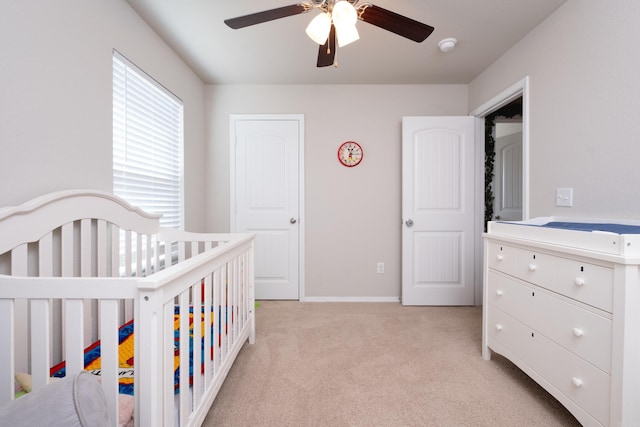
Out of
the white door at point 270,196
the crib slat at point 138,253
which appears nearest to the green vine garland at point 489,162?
the white door at point 270,196

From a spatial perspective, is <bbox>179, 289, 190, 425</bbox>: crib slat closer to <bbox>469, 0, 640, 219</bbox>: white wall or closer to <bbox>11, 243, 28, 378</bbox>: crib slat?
<bbox>11, 243, 28, 378</bbox>: crib slat

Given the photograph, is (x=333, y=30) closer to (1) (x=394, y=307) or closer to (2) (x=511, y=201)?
(1) (x=394, y=307)

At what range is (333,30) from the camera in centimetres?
162

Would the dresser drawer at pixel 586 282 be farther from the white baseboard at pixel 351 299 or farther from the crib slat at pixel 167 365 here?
the white baseboard at pixel 351 299

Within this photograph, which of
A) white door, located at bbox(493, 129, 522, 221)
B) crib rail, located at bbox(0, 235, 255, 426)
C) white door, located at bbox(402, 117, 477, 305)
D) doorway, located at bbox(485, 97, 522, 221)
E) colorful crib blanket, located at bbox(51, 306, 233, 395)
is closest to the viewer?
crib rail, located at bbox(0, 235, 255, 426)

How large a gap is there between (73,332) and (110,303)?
5.4 inches

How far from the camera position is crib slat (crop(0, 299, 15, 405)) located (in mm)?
874

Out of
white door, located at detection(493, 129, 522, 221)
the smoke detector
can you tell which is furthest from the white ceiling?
white door, located at detection(493, 129, 522, 221)

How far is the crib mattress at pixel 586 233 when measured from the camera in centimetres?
105

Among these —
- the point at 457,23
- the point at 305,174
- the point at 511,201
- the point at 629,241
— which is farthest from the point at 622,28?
the point at 305,174

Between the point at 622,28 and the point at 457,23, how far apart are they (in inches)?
34.8

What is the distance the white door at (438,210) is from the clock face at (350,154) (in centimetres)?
46

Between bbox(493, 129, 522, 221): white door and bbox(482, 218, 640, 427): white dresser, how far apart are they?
1.63 metres

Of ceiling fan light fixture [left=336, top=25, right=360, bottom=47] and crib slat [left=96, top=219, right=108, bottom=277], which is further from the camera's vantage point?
crib slat [left=96, top=219, right=108, bottom=277]
